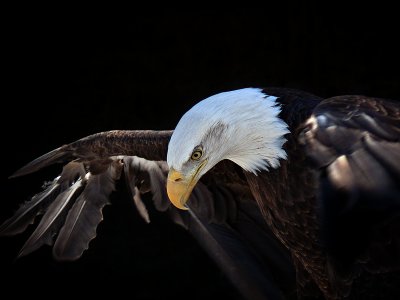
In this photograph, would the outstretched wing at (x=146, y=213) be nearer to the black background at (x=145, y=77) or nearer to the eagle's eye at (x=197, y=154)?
the eagle's eye at (x=197, y=154)

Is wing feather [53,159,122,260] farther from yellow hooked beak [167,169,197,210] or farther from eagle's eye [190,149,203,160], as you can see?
eagle's eye [190,149,203,160]

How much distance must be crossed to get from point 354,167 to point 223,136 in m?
0.75

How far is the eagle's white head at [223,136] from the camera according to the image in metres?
2.51

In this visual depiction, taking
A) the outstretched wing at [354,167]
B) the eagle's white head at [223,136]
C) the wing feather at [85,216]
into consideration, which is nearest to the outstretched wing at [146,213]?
the wing feather at [85,216]

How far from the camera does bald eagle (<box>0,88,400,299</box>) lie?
1891mm

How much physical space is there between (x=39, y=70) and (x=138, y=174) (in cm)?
167

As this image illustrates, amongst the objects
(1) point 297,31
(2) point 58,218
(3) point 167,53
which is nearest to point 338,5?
(1) point 297,31

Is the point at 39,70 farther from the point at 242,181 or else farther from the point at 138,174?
the point at 242,181

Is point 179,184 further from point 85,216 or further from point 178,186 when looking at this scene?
point 85,216

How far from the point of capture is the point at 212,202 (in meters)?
3.47

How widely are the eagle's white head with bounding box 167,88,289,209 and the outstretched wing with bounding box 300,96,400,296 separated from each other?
0.26 meters

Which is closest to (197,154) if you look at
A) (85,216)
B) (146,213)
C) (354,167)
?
(354,167)

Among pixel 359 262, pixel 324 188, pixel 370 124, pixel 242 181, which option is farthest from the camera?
pixel 242 181

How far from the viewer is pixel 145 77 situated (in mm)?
5074
